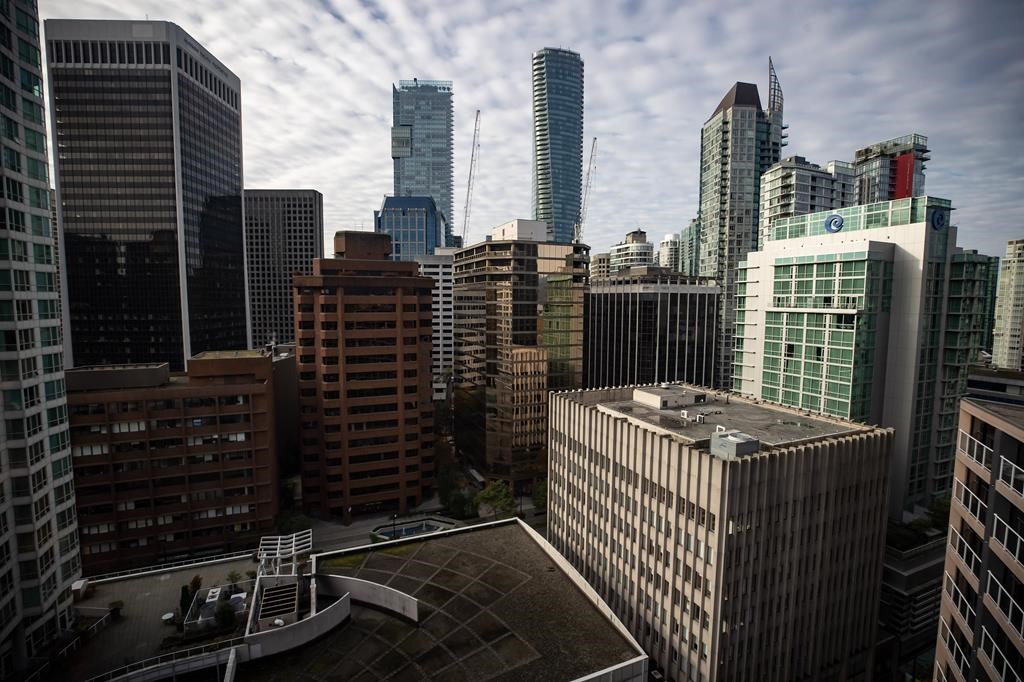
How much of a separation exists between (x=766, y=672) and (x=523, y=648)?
27809 millimetres

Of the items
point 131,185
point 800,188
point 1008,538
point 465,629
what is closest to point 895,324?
point 1008,538

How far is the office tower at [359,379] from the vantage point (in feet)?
320

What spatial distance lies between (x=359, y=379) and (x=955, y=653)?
8936 cm

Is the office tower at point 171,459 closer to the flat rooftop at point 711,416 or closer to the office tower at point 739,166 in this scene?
the flat rooftop at point 711,416

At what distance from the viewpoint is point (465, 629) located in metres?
43.2

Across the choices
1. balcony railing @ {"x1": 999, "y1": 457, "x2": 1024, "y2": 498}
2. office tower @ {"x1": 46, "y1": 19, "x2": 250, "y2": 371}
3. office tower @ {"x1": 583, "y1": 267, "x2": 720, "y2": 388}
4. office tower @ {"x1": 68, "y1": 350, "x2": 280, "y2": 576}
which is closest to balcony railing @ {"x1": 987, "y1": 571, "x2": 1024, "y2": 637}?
balcony railing @ {"x1": 999, "y1": 457, "x2": 1024, "y2": 498}

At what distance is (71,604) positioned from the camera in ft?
174

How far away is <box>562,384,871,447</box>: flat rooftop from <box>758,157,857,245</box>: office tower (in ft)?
311

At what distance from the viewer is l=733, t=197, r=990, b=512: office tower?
75.4 metres

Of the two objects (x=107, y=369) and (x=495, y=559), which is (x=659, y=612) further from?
(x=107, y=369)

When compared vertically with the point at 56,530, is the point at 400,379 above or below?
above

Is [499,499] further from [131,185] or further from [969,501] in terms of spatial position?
[131,185]

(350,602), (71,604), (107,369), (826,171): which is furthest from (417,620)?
(826,171)

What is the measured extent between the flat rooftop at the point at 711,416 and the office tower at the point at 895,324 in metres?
20.5
